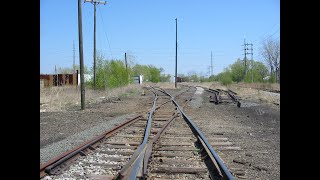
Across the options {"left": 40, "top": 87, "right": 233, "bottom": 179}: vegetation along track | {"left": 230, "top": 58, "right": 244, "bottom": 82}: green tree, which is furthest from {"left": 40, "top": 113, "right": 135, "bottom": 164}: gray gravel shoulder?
{"left": 230, "top": 58, "right": 244, "bottom": 82}: green tree

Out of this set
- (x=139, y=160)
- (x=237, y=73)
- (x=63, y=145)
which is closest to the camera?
(x=139, y=160)

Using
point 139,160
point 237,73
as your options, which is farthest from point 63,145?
point 237,73

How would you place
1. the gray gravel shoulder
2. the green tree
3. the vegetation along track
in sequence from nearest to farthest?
the vegetation along track → the gray gravel shoulder → the green tree

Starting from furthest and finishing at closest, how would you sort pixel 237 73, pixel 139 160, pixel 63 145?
1. pixel 237 73
2. pixel 63 145
3. pixel 139 160

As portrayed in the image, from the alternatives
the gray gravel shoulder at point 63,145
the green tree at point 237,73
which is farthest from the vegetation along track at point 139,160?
the green tree at point 237,73

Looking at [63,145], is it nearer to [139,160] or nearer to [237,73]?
[139,160]

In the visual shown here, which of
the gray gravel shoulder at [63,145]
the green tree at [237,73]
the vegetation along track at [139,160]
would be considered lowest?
the gray gravel shoulder at [63,145]

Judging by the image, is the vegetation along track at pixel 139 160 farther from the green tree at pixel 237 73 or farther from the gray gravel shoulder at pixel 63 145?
the green tree at pixel 237 73

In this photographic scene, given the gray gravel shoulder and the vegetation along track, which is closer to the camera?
the vegetation along track

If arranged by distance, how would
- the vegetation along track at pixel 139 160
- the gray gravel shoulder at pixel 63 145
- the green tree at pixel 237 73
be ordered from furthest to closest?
1. the green tree at pixel 237 73
2. the gray gravel shoulder at pixel 63 145
3. the vegetation along track at pixel 139 160

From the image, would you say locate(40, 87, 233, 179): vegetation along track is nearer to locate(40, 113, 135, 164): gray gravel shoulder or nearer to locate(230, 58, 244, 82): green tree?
locate(40, 113, 135, 164): gray gravel shoulder

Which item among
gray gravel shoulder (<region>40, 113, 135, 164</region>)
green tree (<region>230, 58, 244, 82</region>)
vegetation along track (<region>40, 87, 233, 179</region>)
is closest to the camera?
vegetation along track (<region>40, 87, 233, 179</region>)
